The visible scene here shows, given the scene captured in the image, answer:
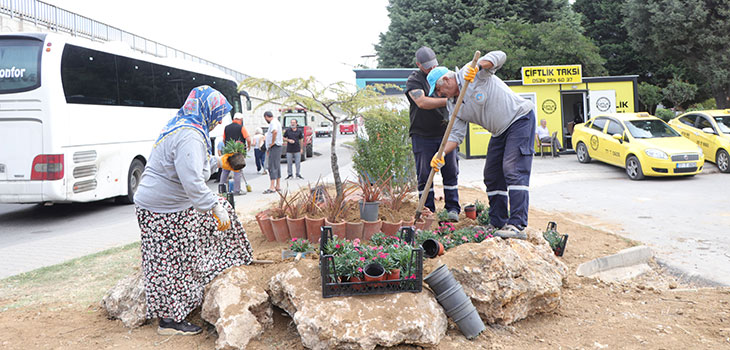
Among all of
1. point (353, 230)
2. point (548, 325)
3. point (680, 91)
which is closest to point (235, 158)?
point (353, 230)

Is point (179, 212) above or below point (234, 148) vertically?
below

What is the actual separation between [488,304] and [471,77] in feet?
6.30

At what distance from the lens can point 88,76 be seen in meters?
10.5

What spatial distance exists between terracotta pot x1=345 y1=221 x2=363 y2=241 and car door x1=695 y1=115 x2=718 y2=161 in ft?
47.7

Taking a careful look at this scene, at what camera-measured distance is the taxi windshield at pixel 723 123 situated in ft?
50.2

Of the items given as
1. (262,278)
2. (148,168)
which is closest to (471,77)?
(262,278)

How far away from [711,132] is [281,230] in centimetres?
1506

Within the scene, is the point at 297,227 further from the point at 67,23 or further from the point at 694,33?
the point at 694,33

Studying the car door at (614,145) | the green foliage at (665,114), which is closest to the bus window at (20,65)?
the car door at (614,145)

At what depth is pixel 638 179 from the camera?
13.9 m

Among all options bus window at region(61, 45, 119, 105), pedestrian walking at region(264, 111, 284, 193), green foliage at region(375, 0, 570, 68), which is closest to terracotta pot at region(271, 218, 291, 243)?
bus window at region(61, 45, 119, 105)

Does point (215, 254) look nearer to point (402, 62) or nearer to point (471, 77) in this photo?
point (471, 77)

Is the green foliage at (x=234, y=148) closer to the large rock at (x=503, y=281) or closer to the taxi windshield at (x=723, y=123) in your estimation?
the large rock at (x=503, y=281)

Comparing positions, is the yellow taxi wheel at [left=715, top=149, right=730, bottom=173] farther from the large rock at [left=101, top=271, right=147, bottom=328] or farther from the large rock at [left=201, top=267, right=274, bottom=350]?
the large rock at [left=101, top=271, right=147, bottom=328]
